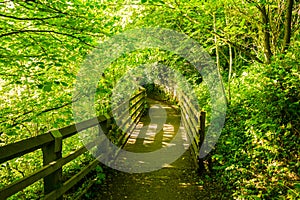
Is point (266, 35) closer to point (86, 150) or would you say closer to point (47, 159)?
point (86, 150)

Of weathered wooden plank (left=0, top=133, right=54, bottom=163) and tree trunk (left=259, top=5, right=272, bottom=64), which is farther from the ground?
tree trunk (left=259, top=5, right=272, bottom=64)

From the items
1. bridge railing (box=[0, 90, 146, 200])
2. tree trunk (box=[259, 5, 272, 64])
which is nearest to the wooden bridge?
bridge railing (box=[0, 90, 146, 200])

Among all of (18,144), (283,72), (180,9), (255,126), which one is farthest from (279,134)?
(18,144)

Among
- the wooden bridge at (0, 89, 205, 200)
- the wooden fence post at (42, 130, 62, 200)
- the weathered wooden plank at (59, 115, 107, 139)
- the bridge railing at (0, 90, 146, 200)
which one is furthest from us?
the weathered wooden plank at (59, 115, 107, 139)

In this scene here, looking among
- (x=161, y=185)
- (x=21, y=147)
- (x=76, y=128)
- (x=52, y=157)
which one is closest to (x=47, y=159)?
(x=52, y=157)

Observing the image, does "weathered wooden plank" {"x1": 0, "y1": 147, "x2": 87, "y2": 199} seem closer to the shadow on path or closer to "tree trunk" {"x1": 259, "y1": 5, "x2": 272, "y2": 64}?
the shadow on path

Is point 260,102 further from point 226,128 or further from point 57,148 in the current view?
point 57,148

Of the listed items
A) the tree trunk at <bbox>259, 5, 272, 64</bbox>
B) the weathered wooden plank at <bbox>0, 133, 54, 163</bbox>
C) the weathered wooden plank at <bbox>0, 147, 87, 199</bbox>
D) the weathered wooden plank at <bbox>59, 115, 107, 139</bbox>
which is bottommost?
the weathered wooden plank at <bbox>0, 147, 87, 199</bbox>

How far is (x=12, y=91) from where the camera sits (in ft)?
21.1

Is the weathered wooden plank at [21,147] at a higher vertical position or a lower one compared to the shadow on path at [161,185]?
higher

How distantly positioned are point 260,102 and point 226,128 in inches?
68.7

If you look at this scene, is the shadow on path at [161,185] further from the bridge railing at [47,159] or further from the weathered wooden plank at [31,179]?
the weathered wooden plank at [31,179]

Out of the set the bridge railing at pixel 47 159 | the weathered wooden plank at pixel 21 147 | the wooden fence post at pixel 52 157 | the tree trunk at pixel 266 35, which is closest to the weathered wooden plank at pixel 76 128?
the bridge railing at pixel 47 159

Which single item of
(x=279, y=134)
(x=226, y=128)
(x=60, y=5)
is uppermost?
(x=60, y=5)
